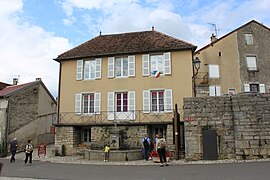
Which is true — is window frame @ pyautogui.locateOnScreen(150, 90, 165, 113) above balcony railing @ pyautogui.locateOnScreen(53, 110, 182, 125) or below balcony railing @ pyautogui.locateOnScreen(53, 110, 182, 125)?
above

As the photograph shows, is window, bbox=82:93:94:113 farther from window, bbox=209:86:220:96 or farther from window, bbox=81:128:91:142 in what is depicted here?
window, bbox=209:86:220:96

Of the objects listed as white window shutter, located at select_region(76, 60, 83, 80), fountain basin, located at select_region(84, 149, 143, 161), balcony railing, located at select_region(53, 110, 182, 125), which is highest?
white window shutter, located at select_region(76, 60, 83, 80)

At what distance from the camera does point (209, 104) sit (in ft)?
46.1

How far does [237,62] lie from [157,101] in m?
10.2

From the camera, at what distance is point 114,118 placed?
1902 centimetres

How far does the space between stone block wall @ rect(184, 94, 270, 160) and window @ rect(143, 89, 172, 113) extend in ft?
13.5

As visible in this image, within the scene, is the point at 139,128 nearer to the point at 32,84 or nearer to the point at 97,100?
the point at 97,100

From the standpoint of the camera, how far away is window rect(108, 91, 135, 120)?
62.3ft

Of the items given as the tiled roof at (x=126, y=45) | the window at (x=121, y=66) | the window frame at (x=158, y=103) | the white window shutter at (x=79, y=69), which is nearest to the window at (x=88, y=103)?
the white window shutter at (x=79, y=69)

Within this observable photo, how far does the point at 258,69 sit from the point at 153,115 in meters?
12.3

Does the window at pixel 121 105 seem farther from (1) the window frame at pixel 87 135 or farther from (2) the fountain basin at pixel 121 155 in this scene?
(2) the fountain basin at pixel 121 155

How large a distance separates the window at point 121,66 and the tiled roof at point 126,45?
1.74 feet

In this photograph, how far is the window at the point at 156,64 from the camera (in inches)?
743

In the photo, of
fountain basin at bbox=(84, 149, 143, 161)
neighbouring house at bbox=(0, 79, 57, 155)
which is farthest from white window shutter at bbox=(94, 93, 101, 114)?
neighbouring house at bbox=(0, 79, 57, 155)
